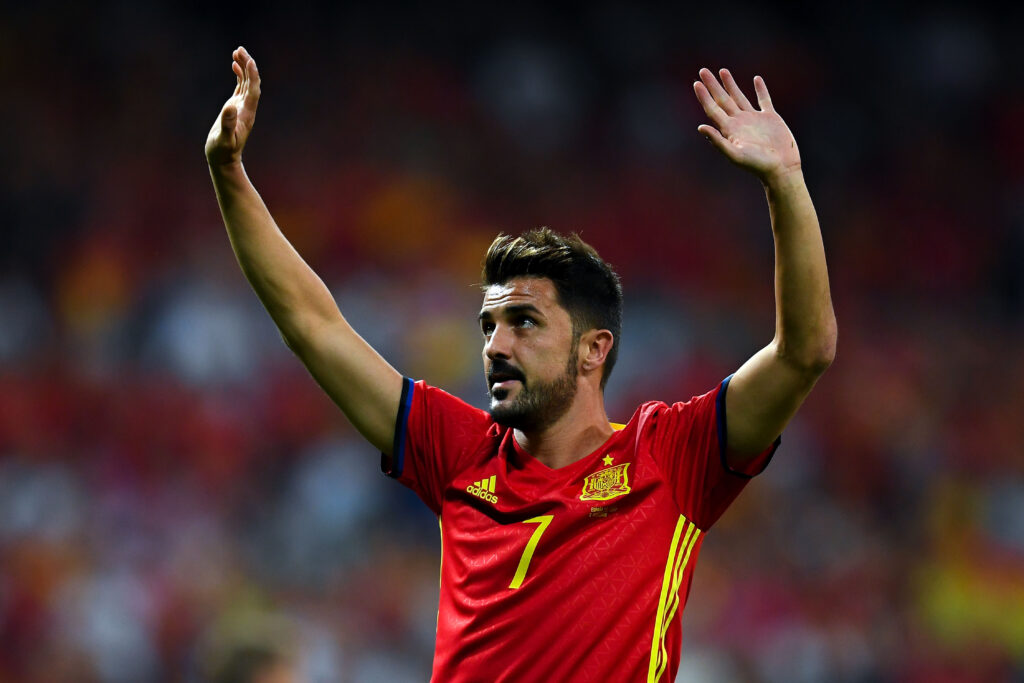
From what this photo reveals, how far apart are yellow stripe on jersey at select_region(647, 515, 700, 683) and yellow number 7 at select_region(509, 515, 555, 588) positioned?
1.03 feet

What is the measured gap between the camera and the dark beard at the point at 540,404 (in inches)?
116

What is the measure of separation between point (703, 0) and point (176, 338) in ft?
17.5

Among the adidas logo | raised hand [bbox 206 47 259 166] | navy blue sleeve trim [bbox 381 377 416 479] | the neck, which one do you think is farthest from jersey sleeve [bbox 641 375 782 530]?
raised hand [bbox 206 47 259 166]

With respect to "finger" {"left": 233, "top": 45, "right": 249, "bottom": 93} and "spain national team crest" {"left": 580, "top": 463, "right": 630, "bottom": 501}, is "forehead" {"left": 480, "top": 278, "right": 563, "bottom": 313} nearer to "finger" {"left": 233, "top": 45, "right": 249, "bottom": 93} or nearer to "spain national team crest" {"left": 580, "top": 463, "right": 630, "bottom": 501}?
"spain national team crest" {"left": 580, "top": 463, "right": 630, "bottom": 501}

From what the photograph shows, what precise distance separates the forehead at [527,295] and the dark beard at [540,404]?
14 cm

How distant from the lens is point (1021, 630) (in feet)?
24.3

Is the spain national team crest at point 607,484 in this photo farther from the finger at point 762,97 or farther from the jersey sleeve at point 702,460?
the finger at point 762,97

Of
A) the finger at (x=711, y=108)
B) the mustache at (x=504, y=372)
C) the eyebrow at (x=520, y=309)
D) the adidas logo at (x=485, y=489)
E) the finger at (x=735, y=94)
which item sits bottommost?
the adidas logo at (x=485, y=489)

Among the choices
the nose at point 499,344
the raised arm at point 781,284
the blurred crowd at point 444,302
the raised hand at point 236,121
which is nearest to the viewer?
the raised arm at point 781,284

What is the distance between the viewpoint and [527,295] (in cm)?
304

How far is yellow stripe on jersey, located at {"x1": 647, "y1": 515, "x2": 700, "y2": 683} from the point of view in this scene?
2674 mm

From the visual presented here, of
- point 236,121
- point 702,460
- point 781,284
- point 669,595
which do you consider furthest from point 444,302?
point 781,284

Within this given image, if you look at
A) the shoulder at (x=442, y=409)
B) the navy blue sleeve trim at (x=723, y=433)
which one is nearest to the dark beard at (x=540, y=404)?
the shoulder at (x=442, y=409)

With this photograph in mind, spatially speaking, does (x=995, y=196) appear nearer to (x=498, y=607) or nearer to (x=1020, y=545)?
(x=1020, y=545)
